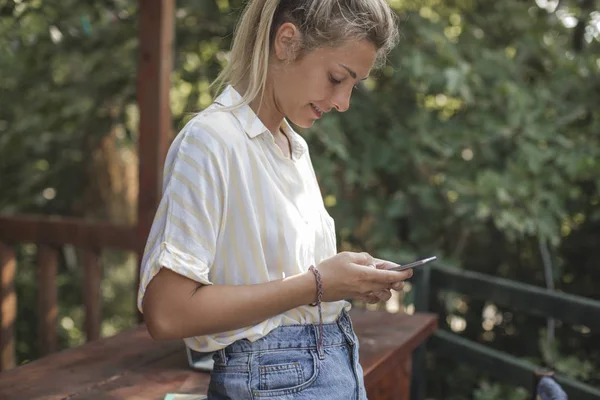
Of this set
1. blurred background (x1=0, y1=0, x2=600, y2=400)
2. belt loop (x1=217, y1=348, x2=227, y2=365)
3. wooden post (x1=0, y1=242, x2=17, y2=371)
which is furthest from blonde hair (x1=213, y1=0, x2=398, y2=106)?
wooden post (x1=0, y1=242, x2=17, y2=371)

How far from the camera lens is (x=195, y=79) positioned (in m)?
3.39

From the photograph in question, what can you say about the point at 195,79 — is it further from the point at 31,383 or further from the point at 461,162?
the point at 31,383

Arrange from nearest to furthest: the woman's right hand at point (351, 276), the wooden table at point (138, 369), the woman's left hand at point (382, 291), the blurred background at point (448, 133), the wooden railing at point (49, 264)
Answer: the woman's right hand at point (351, 276) < the woman's left hand at point (382, 291) < the wooden table at point (138, 369) < the blurred background at point (448, 133) < the wooden railing at point (49, 264)

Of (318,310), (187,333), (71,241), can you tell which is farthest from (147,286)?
(71,241)

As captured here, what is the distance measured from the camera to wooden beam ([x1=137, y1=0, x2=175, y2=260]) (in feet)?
8.88

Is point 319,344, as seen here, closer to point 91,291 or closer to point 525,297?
point 525,297

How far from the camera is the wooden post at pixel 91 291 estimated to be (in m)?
3.09

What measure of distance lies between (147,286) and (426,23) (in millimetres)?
2414

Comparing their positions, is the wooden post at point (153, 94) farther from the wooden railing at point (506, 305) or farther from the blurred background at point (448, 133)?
the wooden railing at point (506, 305)

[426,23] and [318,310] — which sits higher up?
[426,23]

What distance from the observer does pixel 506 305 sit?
255 cm

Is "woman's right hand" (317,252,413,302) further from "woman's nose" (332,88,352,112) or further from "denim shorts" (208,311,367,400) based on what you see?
"woman's nose" (332,88,352,112)

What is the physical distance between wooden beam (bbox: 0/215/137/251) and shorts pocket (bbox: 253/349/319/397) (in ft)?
5.98

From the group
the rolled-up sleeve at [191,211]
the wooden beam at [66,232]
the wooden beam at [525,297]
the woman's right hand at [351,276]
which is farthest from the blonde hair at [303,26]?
the wooden beam at [66,232]
